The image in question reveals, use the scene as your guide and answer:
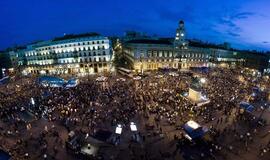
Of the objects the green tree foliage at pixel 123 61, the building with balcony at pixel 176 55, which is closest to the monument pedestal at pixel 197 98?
the building with balcony at pixel 176 55

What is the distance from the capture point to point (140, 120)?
86.9 ft

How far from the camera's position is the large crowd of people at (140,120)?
20000mm

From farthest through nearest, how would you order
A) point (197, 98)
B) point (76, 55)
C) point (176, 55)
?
point (176, 55) < point (76, 55) < point (197, 98)

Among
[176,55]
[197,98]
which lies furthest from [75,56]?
[197,98]

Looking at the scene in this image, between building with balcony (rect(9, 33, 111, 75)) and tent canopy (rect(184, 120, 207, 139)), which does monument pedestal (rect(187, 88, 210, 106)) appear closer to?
tent canopy (rect(184, 120, 207, 139))

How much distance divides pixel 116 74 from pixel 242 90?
3255 centimetres

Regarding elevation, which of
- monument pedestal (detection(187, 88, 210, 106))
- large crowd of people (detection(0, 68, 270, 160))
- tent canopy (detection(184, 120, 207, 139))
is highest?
monument pedestal (detection(187, 88, 210, 106))

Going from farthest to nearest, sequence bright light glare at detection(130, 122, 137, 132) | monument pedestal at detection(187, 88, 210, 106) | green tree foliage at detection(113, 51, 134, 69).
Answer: green tree foliage at detection(113, 51, 134, 69) → monument pedestal at detection(187, 88, 210, 106) → bright light glare at detection(130, 122, 137, 132)

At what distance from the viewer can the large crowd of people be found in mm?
20000

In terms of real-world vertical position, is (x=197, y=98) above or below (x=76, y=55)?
below

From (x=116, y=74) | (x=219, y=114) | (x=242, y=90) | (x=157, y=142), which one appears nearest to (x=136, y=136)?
(x=157, y=142)

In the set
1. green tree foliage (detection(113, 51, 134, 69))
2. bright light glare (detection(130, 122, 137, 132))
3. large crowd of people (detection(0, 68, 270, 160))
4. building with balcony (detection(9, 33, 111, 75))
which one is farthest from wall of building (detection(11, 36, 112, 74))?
bright light glare (detection(130, 122, 137, 132))

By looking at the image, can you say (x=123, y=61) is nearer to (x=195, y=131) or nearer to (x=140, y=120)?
(x=140, y=120)

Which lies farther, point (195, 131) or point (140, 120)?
point (140, 120)
